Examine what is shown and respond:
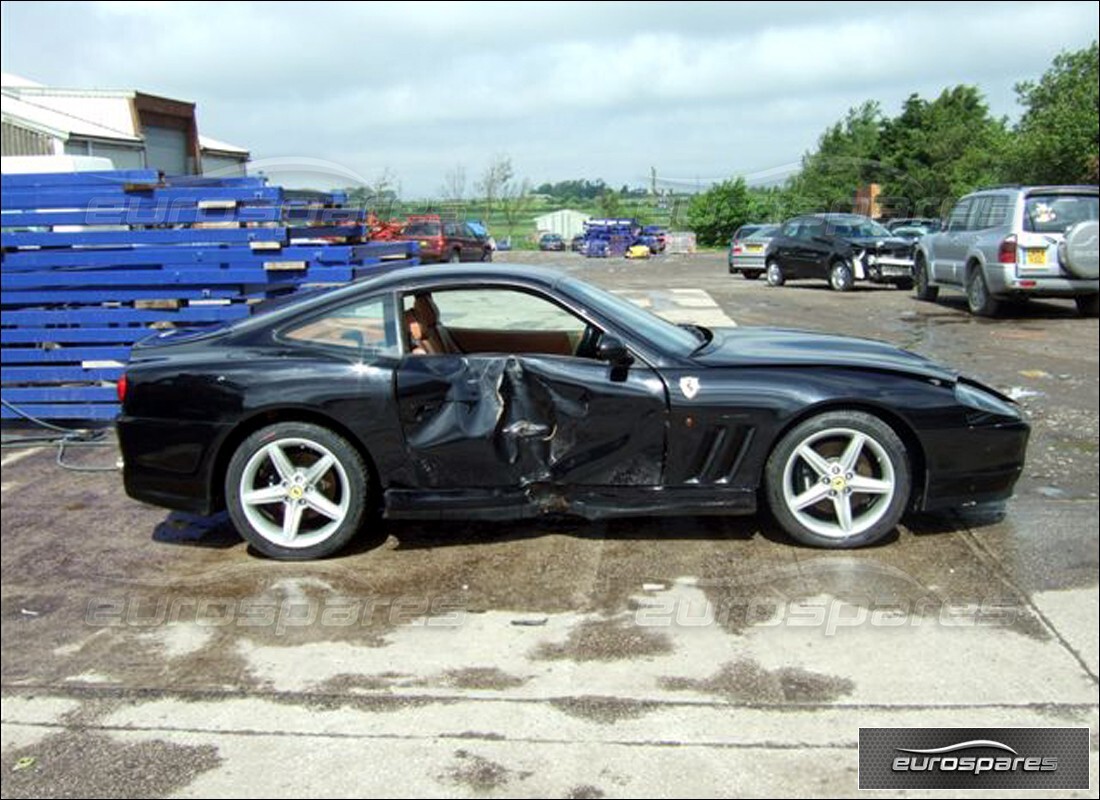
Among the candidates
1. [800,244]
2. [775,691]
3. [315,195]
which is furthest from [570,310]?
[315,195]

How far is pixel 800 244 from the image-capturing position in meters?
3.39

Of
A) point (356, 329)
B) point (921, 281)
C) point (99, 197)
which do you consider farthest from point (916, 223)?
point (99, 197)

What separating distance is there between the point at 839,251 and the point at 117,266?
6.38m

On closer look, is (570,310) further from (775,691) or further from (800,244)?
(775,691)

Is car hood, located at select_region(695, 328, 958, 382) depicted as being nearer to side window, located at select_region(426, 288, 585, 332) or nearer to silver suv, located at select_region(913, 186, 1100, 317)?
silver suv, located at select_region(913, 186, 1100, 317)

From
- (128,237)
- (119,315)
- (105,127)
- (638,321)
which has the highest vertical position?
(105,127)

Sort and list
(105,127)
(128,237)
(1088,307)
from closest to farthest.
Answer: (128,237) → (1088,307) → (105,127)

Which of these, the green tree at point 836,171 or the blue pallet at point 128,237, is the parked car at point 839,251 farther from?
the blue pallet at point 128,237

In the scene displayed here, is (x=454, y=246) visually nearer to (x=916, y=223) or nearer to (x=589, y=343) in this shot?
(x=589, y=343)

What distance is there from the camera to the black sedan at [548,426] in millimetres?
4152

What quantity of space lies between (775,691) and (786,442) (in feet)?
4.15

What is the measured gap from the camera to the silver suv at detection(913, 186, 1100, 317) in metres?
2.81

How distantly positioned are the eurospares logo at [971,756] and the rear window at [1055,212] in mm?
2007

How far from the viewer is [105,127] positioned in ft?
86.1
